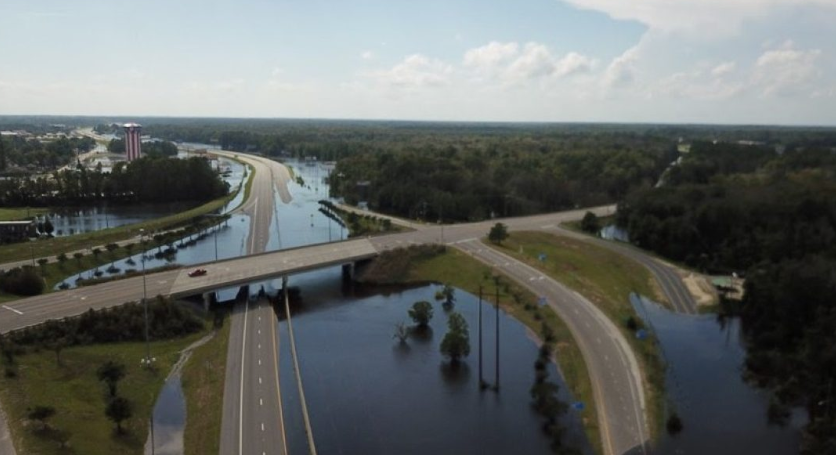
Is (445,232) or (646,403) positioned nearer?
(646,403)

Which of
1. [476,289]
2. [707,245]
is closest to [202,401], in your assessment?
[476,289]

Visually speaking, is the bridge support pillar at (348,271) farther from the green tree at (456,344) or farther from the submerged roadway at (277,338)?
the green tree at (456,344)

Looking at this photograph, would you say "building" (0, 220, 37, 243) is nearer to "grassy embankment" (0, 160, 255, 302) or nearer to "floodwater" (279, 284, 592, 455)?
"grassy embankment" (0, 160, 255, 302)

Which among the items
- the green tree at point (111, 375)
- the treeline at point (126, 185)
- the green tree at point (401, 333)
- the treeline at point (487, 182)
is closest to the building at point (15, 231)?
the treeline at point (126, 185)

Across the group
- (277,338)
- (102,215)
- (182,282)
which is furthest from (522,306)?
(102,215)

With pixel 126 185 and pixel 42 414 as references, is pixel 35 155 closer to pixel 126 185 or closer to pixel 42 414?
pixel 126 185

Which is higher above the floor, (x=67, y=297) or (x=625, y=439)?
(x=67, y=297)

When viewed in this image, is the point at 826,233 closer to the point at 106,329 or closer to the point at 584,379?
the point at 584,379
